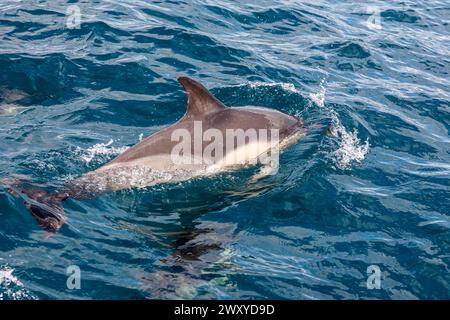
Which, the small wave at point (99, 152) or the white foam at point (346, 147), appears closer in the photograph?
the small wave at point (99, 152)

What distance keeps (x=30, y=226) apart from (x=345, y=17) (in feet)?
51.9

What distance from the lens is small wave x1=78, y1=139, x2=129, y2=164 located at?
14.2 meters

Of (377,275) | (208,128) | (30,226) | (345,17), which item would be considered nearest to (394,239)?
(377,275)

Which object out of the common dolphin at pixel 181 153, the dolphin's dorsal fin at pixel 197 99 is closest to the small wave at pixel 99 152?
the common dolphin at pixel 181 153

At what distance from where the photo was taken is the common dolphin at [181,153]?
515 inches

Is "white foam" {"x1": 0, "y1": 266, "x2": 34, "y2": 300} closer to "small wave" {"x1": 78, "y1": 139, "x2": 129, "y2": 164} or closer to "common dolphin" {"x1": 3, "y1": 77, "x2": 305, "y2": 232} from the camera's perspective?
"common dolphin" {"x1": 3, "y1": 77, "x2": 305, "y2": 232}

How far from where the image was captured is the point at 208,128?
13.6 metres

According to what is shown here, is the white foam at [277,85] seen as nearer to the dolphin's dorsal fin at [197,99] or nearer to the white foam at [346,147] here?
the white foam at [346,147]

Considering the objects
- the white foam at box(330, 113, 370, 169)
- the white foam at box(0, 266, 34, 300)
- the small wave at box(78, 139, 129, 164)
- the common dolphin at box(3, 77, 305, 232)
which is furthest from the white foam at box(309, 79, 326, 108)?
the white foam at box(0, 266, 34, 300)

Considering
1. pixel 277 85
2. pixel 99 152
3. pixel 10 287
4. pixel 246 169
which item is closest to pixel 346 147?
pixel 246 169

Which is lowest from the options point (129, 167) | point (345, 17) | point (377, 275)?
point (377, 275)

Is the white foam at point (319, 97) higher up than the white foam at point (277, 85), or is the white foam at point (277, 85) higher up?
the white foam at point (277, 85)

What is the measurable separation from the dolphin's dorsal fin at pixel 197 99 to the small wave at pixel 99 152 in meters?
1.91
